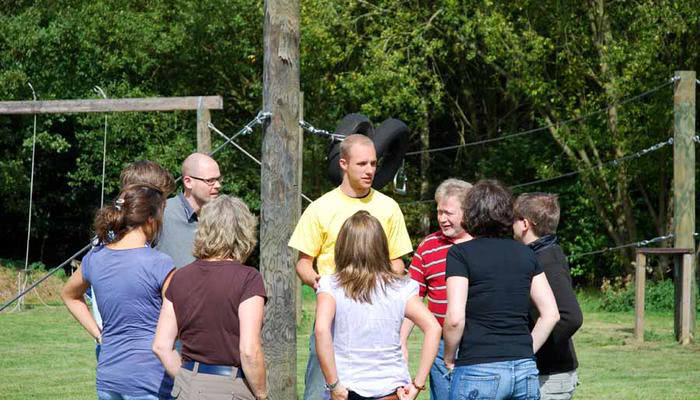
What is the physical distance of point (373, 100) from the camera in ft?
76.2

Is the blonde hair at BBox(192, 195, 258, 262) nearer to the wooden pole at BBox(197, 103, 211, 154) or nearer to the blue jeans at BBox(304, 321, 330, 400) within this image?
the blue jeans at BBox(304, 321, 330, 400)

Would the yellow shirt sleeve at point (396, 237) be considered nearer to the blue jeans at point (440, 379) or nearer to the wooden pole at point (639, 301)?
the blue jeans at point (440, 379)

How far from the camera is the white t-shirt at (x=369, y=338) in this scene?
4430 millimetres

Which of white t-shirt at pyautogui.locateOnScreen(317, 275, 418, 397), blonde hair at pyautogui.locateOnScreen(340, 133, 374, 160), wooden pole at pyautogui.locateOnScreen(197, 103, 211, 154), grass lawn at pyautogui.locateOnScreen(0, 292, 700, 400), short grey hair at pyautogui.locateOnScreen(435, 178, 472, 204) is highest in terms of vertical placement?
wooden pole at pyautogui.locateOnScreen(197, 103, 211, 154)

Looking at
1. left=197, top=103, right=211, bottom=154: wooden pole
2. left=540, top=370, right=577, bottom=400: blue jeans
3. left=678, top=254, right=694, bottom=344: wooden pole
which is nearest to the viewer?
left=540, top=370, right=577, bottom=400: blue jeans

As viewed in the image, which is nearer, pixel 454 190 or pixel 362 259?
pixel 362 259

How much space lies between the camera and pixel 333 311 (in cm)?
444

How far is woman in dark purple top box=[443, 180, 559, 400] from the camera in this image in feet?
15.0

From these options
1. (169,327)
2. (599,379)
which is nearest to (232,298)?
(169,327)

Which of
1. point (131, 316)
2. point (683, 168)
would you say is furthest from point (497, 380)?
point (683, 168)

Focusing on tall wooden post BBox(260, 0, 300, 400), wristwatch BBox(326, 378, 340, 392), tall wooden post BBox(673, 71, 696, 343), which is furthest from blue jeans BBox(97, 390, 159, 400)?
tall wooden post BBox(673, 71, 696, 343)

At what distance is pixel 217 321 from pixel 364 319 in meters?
0.63

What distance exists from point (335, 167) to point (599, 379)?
12.7 feet

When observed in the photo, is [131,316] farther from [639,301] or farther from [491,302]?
[639,301]
